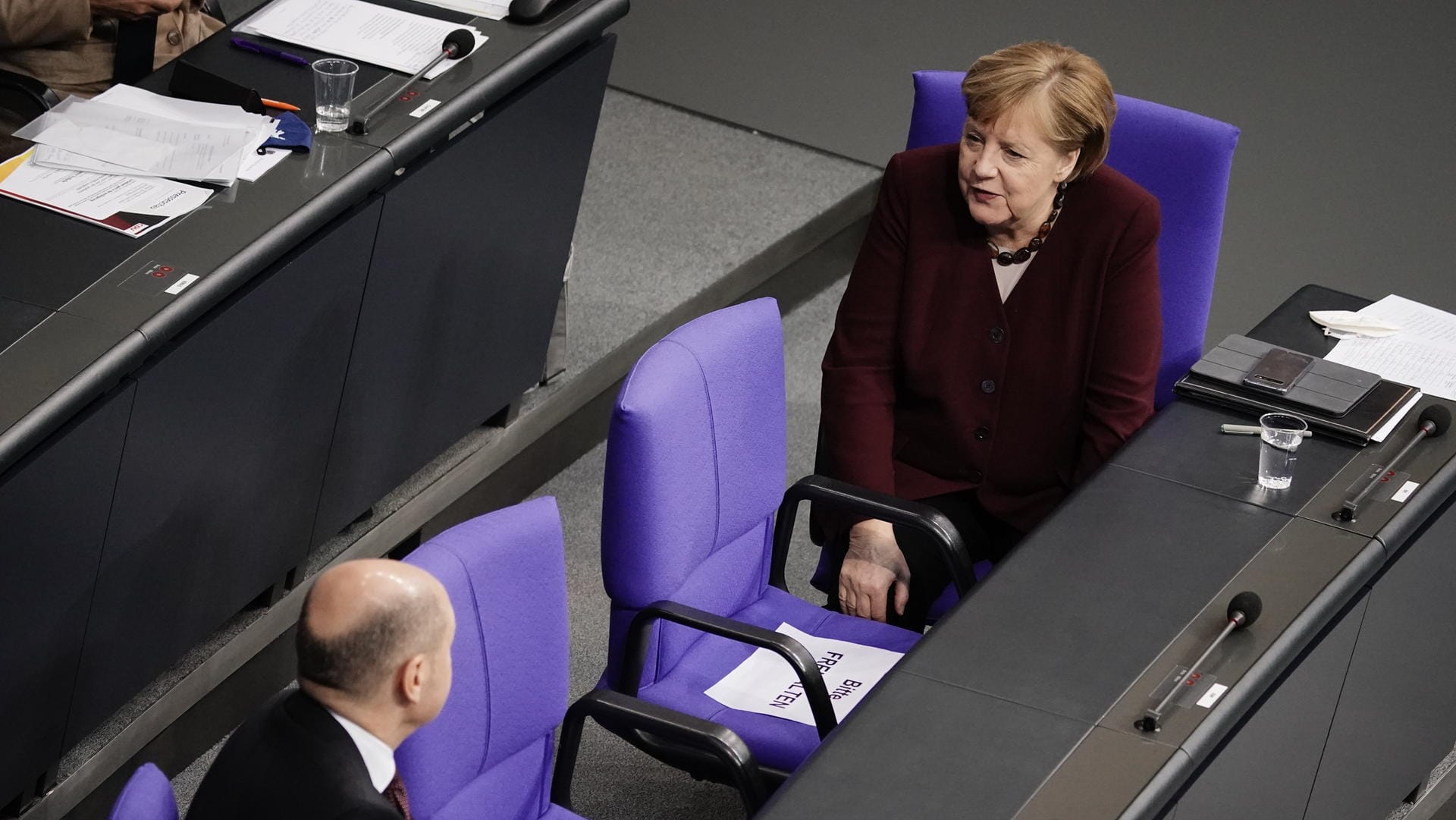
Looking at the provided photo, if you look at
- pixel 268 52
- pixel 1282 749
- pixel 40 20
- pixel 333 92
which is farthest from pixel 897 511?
pixel 40 20

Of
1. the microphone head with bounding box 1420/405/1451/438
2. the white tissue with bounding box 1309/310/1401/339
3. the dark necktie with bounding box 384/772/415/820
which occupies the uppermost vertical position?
the microphone head with bounding box 1420/405/1451/438

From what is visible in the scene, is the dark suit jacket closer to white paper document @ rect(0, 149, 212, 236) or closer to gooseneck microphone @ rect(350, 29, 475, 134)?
white paper document @ rect(0, 149, 212, 236)

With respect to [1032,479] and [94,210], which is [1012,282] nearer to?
[1032,479]

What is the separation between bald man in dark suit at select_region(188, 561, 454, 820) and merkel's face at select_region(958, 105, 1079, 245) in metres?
1.26

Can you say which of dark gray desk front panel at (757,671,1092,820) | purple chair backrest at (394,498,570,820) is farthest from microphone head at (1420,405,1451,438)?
purple chair backrest at (394,498,570,820)

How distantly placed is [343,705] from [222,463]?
3.57ft

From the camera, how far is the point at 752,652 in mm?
2791

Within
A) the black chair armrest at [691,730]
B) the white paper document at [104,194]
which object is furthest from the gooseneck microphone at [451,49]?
the black chair armrest at [691,730]

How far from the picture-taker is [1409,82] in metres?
4.51

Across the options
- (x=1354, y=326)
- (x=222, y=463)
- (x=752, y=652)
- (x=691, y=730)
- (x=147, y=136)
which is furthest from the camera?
→ (x=1354, y=326)

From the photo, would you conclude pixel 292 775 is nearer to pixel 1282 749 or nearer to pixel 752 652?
pixel 752 652

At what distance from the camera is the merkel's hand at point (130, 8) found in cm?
349

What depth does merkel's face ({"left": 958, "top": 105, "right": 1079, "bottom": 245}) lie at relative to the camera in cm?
282

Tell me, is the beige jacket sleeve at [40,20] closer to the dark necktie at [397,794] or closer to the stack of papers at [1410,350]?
the dark necktie at [397,794]
